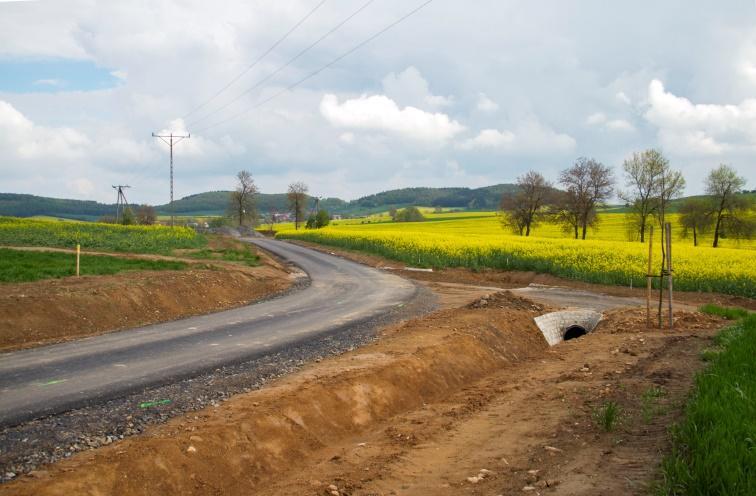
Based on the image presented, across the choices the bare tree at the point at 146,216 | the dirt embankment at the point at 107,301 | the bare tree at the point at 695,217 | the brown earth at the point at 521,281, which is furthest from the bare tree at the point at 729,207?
the bare tree at the point at 146,216

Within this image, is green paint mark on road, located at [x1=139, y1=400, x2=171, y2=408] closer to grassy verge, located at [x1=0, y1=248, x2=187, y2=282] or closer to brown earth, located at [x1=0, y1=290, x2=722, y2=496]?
brown earth, located at [x1=0, y1=290, x2=722, y2=496]

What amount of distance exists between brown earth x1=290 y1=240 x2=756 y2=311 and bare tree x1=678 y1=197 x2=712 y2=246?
38072mm

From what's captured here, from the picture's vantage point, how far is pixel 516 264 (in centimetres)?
3291

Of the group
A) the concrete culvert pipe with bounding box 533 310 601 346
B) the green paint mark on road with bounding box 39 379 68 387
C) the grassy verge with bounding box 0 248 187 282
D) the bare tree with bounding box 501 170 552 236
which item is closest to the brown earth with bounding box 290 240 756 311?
the concrete culvert pipe with bounding box 533 310 601 346

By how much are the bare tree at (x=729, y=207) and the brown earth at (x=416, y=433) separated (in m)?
53.4

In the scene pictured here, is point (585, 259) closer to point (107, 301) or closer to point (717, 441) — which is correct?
point (107, 301)

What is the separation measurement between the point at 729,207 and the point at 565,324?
52.2 m

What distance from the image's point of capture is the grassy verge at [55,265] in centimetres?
1919

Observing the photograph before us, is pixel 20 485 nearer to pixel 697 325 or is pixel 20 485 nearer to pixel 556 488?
pixel 556 488

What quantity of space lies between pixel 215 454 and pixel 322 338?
24.0 ft

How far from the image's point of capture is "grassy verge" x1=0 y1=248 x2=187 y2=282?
19188mm

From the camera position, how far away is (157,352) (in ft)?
39.0

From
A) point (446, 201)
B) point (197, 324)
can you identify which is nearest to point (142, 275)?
point (197, 324)

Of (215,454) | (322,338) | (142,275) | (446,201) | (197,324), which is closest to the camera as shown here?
(215,454)
